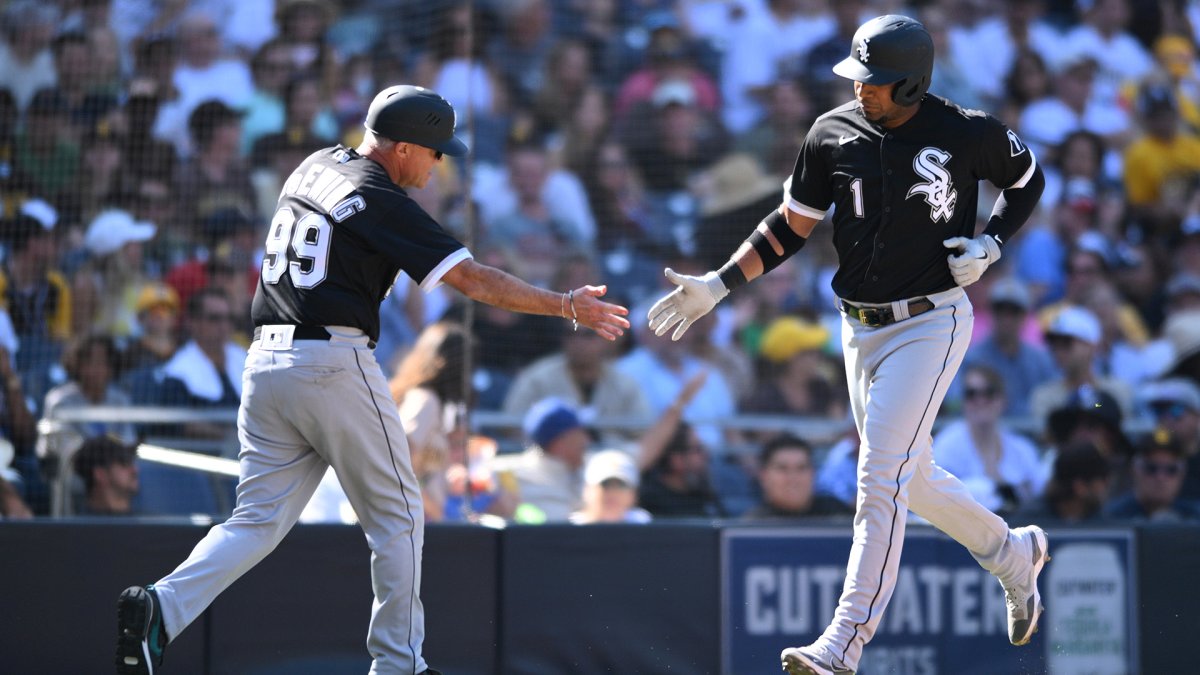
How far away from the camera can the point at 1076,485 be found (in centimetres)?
752

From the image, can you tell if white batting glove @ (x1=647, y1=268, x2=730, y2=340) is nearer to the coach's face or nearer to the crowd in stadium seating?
the coach's face

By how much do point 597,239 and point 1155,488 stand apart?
3.83 metres

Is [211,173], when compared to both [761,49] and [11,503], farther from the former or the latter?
[761,49]

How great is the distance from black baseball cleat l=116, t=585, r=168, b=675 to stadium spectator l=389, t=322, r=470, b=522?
2523mm

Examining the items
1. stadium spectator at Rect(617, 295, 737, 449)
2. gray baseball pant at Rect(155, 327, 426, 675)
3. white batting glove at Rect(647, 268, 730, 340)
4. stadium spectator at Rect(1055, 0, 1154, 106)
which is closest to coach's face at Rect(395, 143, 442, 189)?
gray baseball pant at Rect(155, 327, 426, 675)

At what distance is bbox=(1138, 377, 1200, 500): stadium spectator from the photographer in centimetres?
818

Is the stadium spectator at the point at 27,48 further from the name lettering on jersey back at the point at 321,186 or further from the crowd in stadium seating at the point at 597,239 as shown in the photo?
the name lettering on jersey back at the point at 321,186

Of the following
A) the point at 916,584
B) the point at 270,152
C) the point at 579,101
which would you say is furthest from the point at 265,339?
the point at 579,101

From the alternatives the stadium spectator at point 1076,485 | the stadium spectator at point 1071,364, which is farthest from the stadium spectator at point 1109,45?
the stadium spectator at point 1076,485

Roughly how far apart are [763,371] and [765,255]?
385cm

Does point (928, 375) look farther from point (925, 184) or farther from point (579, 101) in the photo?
point (579, 101)

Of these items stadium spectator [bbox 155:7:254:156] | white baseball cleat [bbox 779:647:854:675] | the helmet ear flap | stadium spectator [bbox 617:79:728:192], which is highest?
stadium spectator [bbox 155:7:254:156]

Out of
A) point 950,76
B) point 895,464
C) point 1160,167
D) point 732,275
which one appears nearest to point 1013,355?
point 1160,167

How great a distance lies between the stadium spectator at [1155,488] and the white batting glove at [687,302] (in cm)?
356
